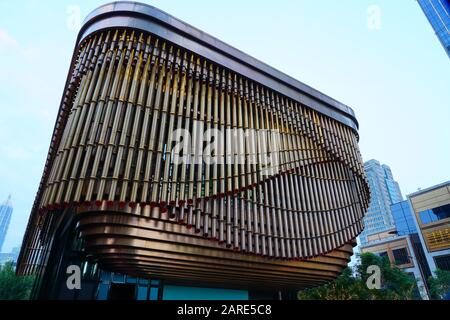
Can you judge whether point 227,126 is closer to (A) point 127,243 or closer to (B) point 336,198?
(A) point 127,243

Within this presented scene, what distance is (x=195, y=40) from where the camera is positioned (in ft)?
26.4

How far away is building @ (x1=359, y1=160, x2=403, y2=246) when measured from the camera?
11775 cm

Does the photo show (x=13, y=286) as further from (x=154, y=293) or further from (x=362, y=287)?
(x=362, y=287)

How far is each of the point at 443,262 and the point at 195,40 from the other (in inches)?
1848

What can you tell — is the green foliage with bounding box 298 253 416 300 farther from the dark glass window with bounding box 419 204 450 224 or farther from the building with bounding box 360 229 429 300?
the dark glass window with bounding box 419 204 450 224

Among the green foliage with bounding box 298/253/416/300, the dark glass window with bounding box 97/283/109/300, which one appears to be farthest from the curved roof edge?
the green foliage with bounding box 298/253/416/300

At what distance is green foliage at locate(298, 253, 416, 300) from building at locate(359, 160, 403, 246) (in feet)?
297

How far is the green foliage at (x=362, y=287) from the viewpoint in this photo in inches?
898

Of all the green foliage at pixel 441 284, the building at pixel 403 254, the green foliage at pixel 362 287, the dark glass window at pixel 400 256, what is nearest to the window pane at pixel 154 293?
the green foliage at pixel 362 287

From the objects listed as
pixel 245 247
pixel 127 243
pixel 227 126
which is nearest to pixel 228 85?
pixel 227 126

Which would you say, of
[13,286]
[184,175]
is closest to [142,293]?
[184,175]
